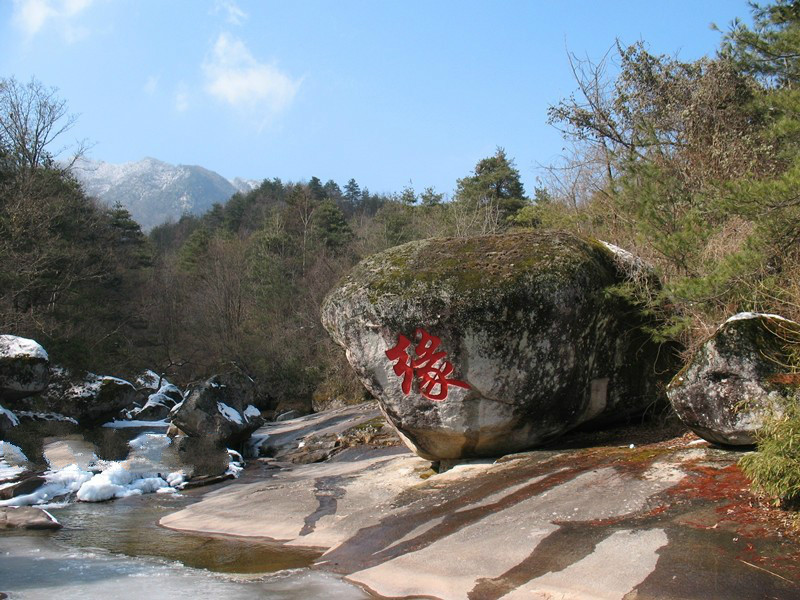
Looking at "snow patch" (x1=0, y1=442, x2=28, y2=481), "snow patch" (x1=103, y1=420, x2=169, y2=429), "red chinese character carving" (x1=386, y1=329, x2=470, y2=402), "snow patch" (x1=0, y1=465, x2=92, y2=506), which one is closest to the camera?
"red chinese character carving" (x1=386, y1=329, x2=470, y2=402)

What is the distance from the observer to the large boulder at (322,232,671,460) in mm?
10234

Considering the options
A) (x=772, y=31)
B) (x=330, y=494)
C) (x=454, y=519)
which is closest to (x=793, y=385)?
(x=454, y=519)

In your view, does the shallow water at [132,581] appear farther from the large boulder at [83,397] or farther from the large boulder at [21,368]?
the large boulder at [83,397]

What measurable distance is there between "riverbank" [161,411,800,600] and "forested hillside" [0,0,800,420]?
2.35 metres

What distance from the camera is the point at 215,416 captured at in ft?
63.2

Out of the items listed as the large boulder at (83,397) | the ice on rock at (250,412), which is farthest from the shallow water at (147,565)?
the large boulder at (83,397)

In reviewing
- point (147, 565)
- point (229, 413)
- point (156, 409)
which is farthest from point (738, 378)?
point (156, 409)

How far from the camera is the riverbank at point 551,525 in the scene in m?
6.17

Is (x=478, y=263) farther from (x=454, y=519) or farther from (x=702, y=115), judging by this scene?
(x=702, y=115)

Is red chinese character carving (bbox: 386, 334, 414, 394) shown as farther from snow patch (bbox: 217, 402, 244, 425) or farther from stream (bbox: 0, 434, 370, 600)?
snow patch (bbox: 217, 402, 244, 425)

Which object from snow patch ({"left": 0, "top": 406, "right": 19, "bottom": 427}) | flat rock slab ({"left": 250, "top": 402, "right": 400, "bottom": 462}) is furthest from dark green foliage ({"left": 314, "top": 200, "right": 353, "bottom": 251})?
snow patch ({"left": 0, "top": 406, "right": 19, "bottom": 427})

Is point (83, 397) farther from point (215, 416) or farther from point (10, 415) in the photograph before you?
point (215, 416)

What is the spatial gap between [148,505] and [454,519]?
283 inches

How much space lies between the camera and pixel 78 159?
1230 inches
